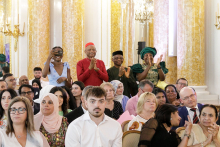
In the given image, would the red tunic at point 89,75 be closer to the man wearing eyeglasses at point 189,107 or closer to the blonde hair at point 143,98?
the man wearing eyeglasses at point 189,107

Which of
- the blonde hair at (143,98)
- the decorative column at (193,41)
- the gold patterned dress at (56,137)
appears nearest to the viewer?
the gold patterned dress at (56,137)

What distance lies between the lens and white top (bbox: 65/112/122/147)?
9.02 ft

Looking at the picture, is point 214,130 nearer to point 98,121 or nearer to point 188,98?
point 188,98

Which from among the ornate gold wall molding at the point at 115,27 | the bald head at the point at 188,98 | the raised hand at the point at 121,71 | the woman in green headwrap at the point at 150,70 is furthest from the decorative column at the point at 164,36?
the bald head at the point at 188,98

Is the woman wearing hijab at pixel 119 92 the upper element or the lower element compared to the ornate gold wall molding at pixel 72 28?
lower

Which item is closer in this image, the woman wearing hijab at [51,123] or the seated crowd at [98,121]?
the seated crowd at [98,121]

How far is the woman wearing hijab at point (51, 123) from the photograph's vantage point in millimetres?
3217

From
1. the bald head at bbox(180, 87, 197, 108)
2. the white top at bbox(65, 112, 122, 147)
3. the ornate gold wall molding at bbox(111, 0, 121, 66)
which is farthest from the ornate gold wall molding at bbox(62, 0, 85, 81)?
the white top at bbox(65, 112, 122, 147)

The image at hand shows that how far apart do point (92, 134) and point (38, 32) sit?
16.5 feet

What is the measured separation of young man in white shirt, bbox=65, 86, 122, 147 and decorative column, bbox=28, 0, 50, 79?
469 centimetres

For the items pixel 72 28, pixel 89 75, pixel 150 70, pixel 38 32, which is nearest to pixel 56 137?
pixel 89 75

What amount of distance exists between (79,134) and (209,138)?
134 cm

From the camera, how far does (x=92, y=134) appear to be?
2.78m

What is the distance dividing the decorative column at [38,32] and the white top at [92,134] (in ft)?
15.5
